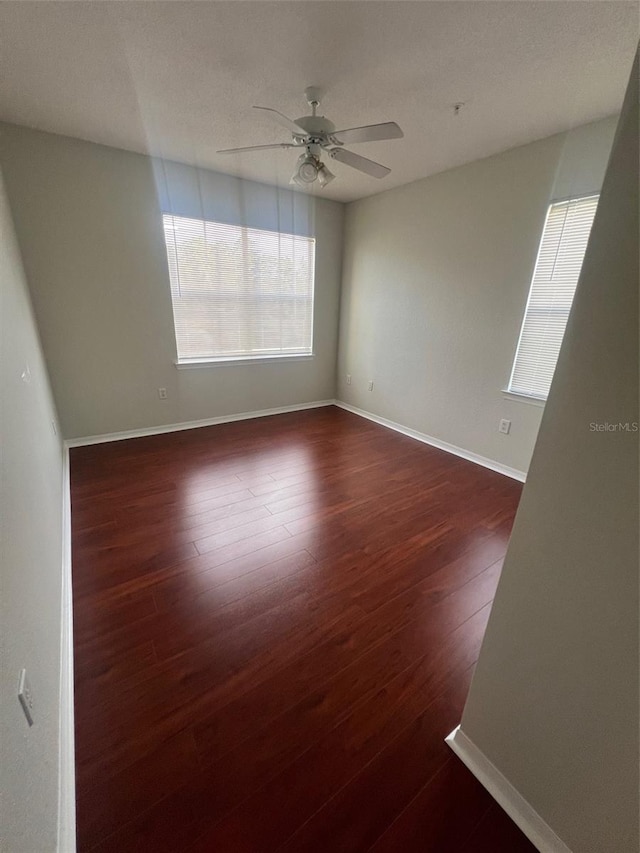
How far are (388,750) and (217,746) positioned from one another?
1.85 ft

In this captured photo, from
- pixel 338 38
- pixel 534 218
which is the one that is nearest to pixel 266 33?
pixel 338 38

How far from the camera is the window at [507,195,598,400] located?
2379mm

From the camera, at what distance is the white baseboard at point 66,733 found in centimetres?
90

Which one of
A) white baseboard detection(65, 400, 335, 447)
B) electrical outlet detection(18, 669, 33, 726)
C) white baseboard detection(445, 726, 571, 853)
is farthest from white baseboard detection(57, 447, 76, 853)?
white baseboard detection(65, 400, 335, 447)

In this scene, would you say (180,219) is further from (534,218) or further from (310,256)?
(534,218)

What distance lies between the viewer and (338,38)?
5.15ft

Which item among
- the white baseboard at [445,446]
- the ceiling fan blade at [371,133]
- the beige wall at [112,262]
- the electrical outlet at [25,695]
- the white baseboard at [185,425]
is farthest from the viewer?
the white baseboard at [185,425]

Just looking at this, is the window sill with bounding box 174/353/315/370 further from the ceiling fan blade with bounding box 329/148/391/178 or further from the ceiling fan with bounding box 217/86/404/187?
the ceiling fan blade with bounding box 329/148/391/178

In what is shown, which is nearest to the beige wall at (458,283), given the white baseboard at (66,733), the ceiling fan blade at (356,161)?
the ceiling fan blade at (356,161)

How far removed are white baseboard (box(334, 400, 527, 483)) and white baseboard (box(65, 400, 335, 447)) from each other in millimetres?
623

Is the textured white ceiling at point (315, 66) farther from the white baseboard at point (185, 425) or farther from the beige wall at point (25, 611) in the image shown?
the white baseboard at point (185, 425)

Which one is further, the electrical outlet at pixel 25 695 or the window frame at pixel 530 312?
the window frame at pixel 530 312

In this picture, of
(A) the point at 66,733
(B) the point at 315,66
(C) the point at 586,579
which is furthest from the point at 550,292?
(A) the point at 66,733

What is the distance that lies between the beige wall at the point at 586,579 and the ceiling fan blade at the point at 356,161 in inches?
71.4
